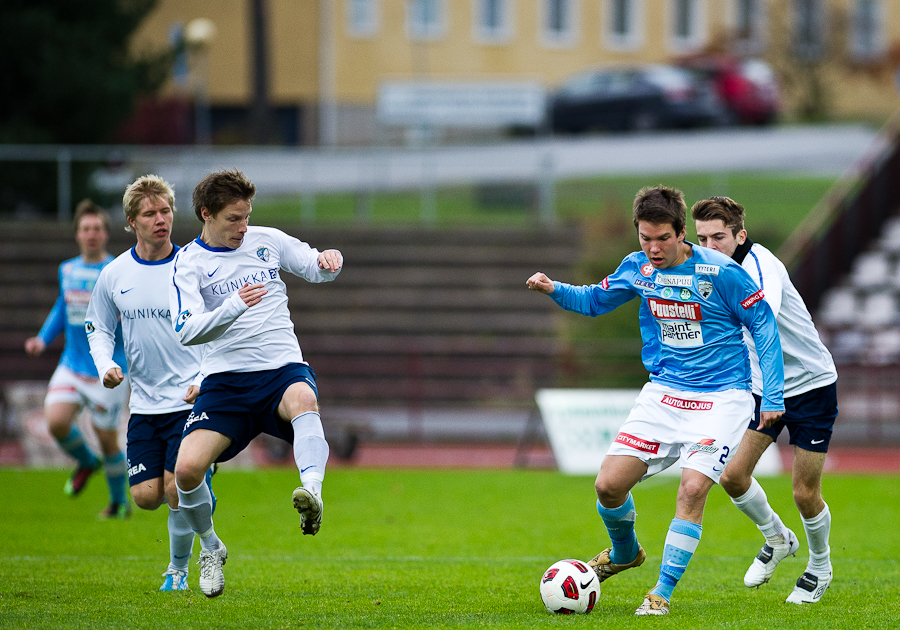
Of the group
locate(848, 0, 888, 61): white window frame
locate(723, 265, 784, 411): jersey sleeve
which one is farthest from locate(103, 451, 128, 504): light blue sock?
locate(848, 0, 888, 61): white window frame

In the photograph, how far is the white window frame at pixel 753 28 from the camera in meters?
41.9

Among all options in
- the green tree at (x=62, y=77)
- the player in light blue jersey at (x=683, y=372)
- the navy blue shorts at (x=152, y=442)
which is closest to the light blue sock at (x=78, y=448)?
the navy blue shorts at (x=152, y=442)

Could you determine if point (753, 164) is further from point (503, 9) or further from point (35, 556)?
point (35, 556)

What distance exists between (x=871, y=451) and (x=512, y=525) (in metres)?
8.51

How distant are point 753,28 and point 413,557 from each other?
126ft

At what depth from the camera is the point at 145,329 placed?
6.97m

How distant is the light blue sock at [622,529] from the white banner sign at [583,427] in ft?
25.9

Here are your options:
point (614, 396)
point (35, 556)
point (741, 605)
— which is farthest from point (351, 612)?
point (614, 396)

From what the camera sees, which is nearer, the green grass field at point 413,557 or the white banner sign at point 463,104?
the green grass field at point 413,557

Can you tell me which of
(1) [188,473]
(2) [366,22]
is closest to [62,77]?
(2) [366,22]

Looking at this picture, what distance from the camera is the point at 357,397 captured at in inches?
719

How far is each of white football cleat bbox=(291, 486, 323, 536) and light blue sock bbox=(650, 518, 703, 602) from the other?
183 centimetres

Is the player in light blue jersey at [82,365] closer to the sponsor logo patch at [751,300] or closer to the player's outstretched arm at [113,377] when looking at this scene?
the player's outstretched arm at [113,377]

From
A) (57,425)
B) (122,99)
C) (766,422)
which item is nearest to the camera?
(766,422)
